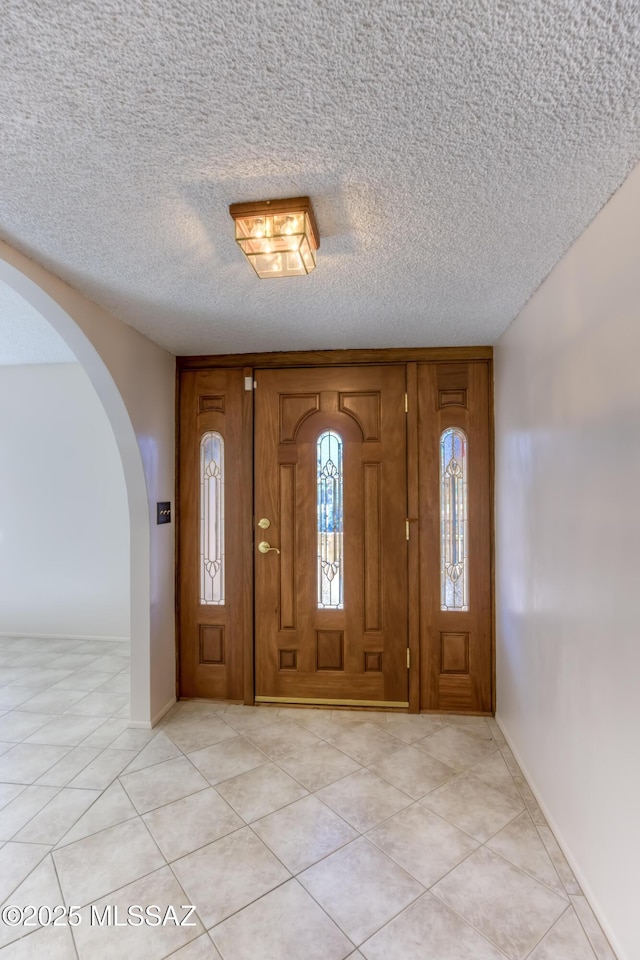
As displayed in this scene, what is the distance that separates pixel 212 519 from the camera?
319 centimetres

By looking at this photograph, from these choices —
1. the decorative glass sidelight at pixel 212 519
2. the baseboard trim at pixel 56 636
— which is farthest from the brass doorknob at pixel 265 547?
the baseboard trim at pixel 56 636

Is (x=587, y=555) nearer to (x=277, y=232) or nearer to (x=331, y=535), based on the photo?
(x=277, y=232)

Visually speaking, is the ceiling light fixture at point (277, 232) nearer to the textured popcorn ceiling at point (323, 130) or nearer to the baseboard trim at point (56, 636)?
the textured popcorn ceiling at point (323, 130)

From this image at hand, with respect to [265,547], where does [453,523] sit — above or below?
above

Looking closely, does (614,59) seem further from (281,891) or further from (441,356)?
(281,891)

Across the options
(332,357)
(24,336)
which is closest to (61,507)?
(24,336)

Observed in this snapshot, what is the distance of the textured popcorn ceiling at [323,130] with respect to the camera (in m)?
0.91

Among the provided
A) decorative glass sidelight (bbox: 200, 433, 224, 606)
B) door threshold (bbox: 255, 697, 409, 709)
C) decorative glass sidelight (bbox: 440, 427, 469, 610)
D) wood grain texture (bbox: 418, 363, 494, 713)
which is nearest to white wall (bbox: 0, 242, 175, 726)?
decorative glass sidelight (bbox: 200, 433, 224, 606)

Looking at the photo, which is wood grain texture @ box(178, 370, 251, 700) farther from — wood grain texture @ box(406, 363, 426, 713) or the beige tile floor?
wood grain texture @ box(406, 363, 426, 713)

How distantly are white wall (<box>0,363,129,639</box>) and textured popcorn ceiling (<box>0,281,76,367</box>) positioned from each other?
27cm

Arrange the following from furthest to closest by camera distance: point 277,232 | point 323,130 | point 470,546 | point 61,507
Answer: point 61,507, point 470,546, point 277,232, point 323,130

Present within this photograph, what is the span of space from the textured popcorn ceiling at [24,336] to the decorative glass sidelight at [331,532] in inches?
73.3

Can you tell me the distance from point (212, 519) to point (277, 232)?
6.85ft

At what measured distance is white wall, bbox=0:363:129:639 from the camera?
4371 millimetres
